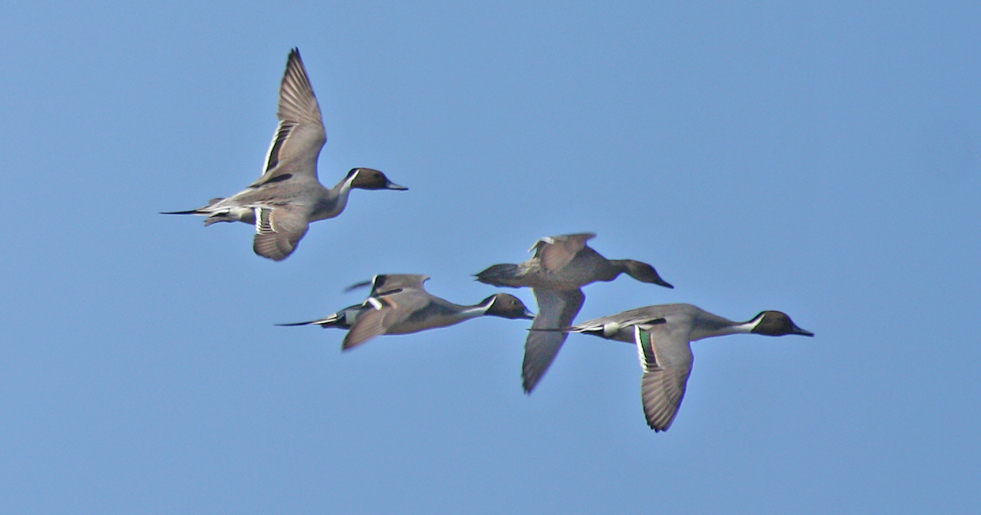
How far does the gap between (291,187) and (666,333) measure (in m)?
4.46

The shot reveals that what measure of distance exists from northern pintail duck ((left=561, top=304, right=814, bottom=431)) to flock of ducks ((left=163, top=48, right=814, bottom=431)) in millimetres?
11

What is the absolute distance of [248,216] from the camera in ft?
48.0

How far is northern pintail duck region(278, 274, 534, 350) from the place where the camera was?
1365 centimetres

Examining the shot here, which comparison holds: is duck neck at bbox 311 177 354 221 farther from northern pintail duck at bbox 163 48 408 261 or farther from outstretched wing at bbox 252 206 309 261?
outstretched wing at bbox 252 206 309 261

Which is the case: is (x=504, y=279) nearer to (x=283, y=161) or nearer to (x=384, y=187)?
(x=384, y=187)

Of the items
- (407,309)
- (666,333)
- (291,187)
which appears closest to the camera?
(666,333)

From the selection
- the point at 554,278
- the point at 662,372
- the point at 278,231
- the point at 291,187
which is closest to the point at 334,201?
the point at 291,187

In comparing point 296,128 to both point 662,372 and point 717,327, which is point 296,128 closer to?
point 717,327

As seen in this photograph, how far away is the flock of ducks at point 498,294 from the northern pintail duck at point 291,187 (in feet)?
0.04

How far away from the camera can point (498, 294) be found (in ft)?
50.2

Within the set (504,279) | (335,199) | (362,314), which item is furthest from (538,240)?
(335,199)

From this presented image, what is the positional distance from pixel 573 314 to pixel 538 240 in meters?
2.55

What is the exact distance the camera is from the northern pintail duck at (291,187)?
13758mm

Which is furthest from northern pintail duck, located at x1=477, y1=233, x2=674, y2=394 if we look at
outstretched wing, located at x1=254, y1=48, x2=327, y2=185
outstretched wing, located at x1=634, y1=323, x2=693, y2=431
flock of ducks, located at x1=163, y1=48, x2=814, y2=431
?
outstretched wing, located at x1=254, y1=48, x2=327, y2=185
